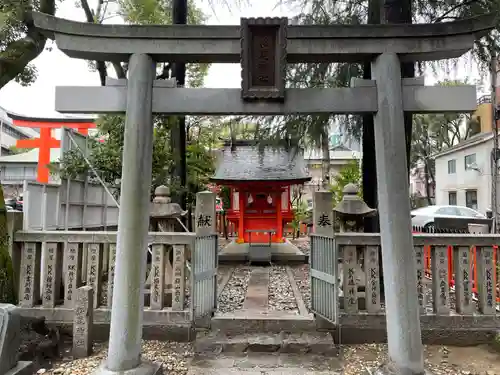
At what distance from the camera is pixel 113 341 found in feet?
11.3

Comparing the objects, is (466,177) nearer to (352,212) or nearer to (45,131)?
(352,212)

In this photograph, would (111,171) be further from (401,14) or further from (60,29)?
(401,14)

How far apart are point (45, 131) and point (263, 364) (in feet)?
37.6

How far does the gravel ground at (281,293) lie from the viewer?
5690 millimetres

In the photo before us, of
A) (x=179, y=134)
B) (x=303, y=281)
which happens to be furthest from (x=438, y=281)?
(x=179, y=134)

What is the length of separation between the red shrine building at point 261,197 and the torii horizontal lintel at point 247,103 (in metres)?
6.76

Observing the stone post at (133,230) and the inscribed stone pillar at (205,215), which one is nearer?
the stone post at (133,230)

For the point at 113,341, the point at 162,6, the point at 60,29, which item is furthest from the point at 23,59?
the point at 162,6

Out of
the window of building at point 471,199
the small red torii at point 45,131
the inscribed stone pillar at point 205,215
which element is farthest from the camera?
the window of building at point 471,199

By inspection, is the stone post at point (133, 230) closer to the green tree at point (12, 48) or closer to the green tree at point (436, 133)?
the green tree at point (12, 48)

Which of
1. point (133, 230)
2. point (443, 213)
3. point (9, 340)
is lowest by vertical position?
point (9, 340)

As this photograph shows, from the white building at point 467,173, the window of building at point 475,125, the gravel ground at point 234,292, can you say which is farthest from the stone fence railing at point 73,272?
the window of building at point 475,125

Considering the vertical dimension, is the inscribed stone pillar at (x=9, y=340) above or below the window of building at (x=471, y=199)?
below

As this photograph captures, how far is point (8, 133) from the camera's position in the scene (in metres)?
49.2
